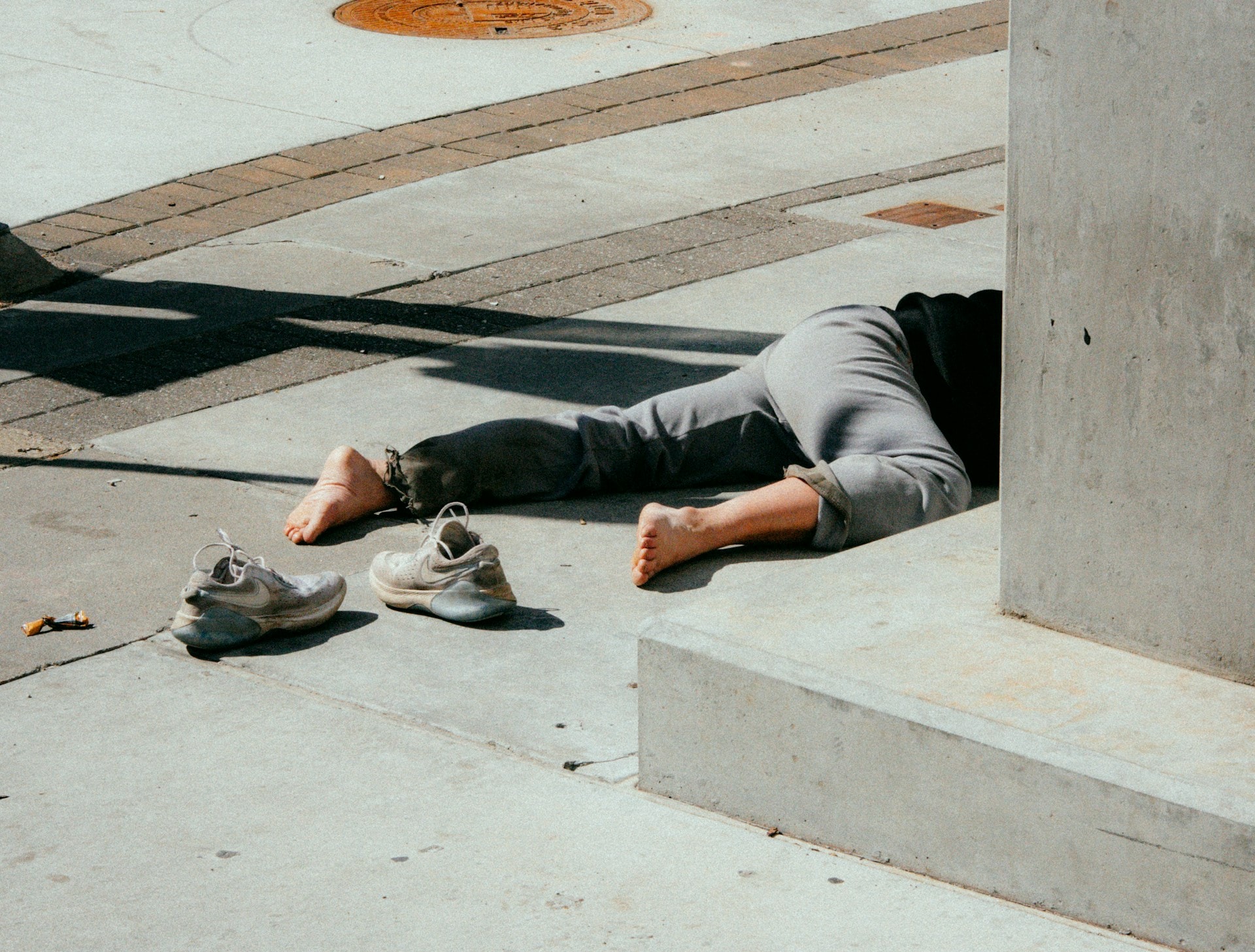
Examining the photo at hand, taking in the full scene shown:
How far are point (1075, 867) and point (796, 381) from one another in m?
1.80

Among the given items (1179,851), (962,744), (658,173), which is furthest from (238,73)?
(1179,851)

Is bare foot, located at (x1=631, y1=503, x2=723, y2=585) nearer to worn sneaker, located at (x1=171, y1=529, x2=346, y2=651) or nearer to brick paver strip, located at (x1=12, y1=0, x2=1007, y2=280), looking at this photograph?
worn sneaker, located at (x1=171, y1=529, x2=346, y2=651)

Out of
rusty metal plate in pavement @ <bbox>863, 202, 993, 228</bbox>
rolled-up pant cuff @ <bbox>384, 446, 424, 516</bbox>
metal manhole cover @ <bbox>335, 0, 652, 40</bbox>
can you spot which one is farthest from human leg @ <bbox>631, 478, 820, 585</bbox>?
metal manhole cover @ <bbox>335, 0, 652, 40</bbox>

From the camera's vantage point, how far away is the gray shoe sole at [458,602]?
3.56 meters

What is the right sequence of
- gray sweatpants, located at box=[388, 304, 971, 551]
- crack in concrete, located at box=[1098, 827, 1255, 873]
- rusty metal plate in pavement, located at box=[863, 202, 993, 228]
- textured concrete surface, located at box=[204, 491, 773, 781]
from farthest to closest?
rusty metal plate in pavement, located at box=[863, 202, 993, 228], gray sweatpants, located at box=[388, 304, 971, 551], textured concrete surface, located at box=[204, 491, 773, 781], crack in concrete, located at box=[1098, 827, 1255, 873]

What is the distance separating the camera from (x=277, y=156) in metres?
7.59

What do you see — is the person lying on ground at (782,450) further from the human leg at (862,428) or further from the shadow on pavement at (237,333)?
the shadow on pavement at (237,333)

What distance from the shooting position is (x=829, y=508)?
383 cm

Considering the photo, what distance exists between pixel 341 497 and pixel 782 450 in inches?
41.0

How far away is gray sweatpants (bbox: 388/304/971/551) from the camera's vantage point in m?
3.83

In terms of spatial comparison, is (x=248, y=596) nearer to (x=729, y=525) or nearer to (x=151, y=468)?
(x=729, y=525)

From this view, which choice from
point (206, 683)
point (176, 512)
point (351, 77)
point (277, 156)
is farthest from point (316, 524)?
point (351, 77)

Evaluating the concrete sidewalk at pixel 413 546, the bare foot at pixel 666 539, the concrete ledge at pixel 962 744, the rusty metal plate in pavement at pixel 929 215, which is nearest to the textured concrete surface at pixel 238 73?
the concrete sidewalk at pixel 413 546

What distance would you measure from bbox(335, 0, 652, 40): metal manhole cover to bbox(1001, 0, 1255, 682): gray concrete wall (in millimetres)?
7217
